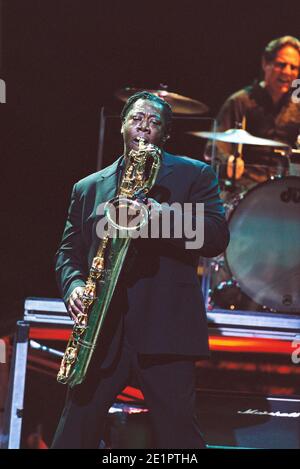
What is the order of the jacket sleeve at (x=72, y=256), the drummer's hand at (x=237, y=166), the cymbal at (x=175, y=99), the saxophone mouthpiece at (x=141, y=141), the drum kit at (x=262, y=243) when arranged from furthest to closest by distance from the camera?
the drummer's hand at (x=237, y=166), the cymbal at (x=175, y=99), the drum kit at (x=262, y=243), the jacket sleeve at (x=72, y=256), the saxophone mouthpiece at (x=141, y=141)

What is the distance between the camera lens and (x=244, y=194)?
5.48 meters

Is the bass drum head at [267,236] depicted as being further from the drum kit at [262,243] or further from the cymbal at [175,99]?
the cymbal at [175,99]

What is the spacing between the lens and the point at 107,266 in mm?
3143

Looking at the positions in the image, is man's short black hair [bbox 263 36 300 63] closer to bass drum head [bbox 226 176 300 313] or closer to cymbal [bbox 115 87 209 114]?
cymbal [bbox 115 87 209 114]

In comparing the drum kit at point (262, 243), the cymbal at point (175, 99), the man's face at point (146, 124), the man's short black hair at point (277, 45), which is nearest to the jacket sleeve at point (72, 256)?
the man's face at point (146, 124)

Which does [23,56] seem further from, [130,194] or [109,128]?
[130,194]

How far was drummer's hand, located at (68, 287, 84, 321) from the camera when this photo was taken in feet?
10.4

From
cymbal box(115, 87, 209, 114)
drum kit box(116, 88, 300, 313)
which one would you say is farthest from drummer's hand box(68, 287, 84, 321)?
cymbal box(115, 87, 209, 114)

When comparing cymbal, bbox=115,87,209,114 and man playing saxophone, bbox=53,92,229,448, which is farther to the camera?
cymbal, bbox=115,87,209,114

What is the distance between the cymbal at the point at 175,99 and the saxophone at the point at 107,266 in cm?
286

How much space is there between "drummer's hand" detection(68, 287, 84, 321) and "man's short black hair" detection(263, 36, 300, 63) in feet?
14.2

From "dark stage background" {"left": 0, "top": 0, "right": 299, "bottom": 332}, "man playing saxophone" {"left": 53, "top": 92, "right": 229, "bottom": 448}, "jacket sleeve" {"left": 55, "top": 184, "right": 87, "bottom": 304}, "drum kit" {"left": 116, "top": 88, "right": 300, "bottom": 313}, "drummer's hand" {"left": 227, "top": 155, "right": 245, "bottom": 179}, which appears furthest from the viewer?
"dark stage background" {"left": 0, "top": 0, "right": 299, "bottom": 332}

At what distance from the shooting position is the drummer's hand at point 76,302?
316cm

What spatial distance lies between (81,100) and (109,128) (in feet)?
1.24
